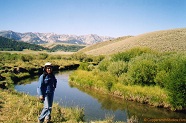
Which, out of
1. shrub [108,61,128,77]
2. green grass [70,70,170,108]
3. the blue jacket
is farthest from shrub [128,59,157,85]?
the blue jacket

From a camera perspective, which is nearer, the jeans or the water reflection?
the jeans

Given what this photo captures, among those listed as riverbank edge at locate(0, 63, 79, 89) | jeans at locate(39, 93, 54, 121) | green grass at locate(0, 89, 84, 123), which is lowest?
riverbank edge at locate(0, 63, 79, 89)

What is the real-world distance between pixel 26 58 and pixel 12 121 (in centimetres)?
8924

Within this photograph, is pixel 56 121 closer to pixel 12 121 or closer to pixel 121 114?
pixel 12 121

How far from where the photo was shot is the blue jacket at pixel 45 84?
12.3 metres

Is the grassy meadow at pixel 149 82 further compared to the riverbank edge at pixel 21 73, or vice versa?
the riverbank edge at pixel 21 73

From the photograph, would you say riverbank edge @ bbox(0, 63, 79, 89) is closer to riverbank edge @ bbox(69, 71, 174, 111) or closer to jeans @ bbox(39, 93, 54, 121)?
riverbank edge @ bbox(69, 71, 174, 111)

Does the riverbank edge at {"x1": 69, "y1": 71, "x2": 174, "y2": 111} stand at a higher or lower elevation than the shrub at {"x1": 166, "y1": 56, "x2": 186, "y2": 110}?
lower

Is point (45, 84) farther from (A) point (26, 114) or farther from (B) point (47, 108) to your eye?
(A) point (26, 114)

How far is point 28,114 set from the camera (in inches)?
596

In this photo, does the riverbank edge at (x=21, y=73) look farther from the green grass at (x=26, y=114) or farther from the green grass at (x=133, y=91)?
the green grass at (x=26, y=114)

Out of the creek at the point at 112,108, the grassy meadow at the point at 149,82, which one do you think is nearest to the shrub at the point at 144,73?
the grassy meadow at the point at 149,82

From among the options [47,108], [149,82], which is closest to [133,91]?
[149,82]

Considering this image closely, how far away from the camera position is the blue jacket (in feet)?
40.2
